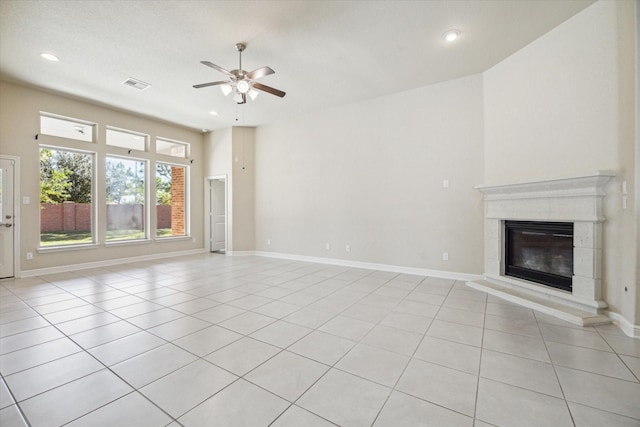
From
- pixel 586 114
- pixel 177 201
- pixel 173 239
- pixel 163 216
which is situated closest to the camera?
pixel 586 114

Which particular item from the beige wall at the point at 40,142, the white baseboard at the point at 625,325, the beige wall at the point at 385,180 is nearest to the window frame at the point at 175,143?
the beige wall at the point at 40,142

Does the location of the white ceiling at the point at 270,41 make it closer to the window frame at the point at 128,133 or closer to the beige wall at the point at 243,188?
the window frame at the point at 128,133

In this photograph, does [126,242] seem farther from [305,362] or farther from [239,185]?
[305,362]

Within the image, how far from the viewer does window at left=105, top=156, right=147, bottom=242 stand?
19.7 feet

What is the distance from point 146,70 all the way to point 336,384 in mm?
4983

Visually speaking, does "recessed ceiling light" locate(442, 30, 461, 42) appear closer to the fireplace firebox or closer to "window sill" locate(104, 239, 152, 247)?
the fireplace firebox

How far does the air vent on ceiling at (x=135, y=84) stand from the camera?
15.0 feet

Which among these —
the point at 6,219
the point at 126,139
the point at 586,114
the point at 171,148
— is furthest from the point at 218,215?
the point at 586,114

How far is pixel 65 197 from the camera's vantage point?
536cm

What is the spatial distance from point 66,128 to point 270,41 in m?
4.76

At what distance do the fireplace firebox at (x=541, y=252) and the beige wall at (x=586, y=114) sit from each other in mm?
386

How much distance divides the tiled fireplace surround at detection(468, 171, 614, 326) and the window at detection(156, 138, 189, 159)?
7.15m

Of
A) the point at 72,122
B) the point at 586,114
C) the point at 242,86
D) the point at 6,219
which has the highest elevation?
the point at 72,122

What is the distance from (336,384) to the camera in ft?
6.01
